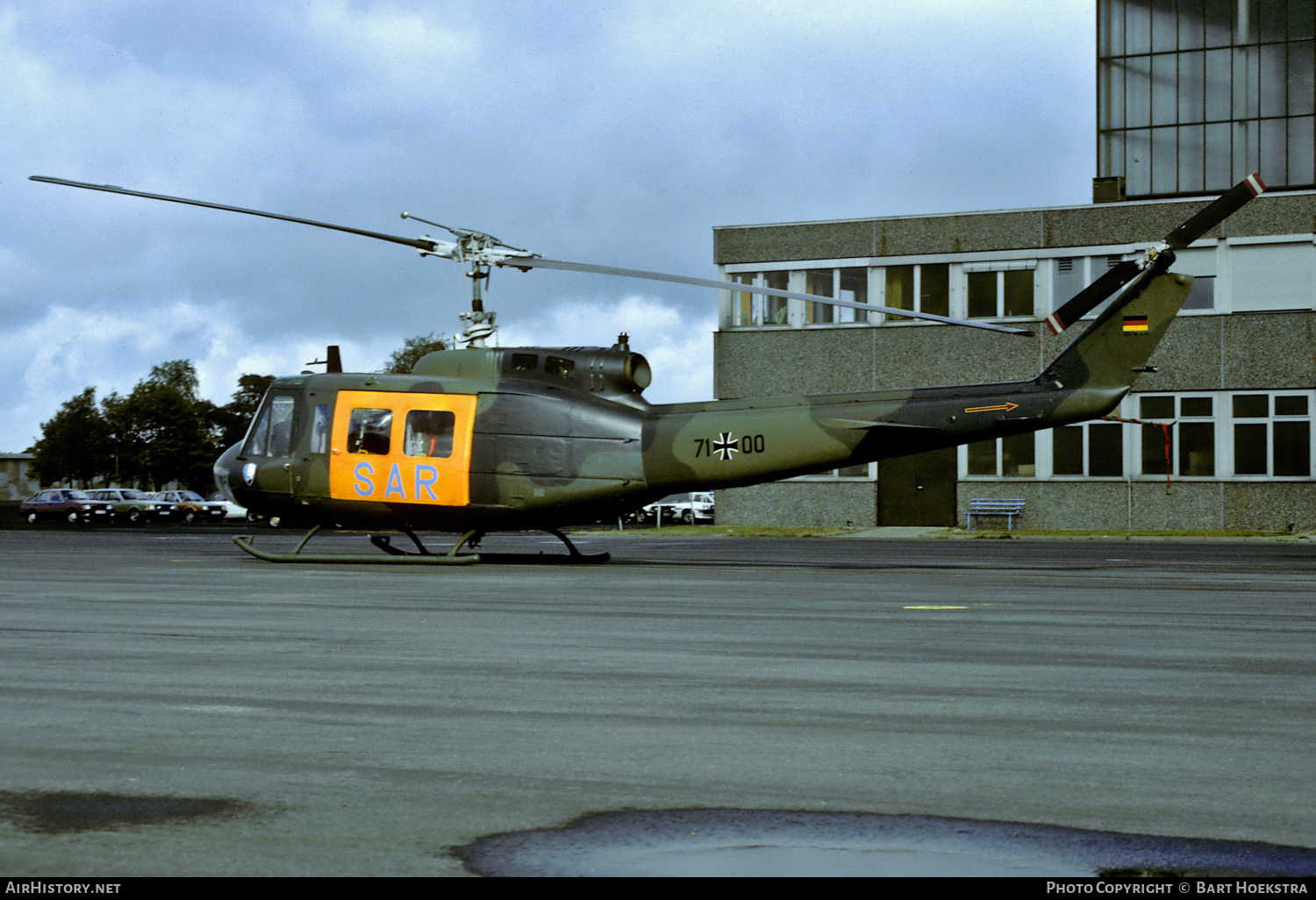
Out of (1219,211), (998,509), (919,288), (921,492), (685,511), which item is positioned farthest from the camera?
(685,511)

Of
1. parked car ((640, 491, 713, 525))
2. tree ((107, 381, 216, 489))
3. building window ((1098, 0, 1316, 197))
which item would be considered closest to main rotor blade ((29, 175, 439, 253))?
parked car ((640, 491, 713, 525))

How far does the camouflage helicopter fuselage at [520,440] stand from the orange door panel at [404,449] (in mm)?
18

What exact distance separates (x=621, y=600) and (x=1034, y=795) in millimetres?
8161

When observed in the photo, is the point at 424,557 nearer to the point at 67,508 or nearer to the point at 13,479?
the point at 67,508

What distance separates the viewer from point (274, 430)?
19.3 meters

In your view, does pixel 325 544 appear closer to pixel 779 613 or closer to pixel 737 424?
pixel 737 424

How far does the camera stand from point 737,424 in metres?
17.8

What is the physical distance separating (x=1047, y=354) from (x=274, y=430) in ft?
81.6

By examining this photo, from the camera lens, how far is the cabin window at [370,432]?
18625mm

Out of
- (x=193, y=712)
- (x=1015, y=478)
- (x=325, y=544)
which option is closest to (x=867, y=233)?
(x=1015, y=478)

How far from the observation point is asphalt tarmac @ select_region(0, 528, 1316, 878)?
4.11 metres

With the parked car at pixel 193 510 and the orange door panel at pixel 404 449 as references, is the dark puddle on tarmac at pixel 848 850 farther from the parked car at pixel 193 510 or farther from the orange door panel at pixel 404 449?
the parked car at pixel 193 510

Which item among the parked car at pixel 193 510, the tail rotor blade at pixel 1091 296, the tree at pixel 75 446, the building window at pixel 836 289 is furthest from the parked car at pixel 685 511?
the tree at pixel 75 446

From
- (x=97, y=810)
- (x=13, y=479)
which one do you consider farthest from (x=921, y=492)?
(x=13, y=479)
